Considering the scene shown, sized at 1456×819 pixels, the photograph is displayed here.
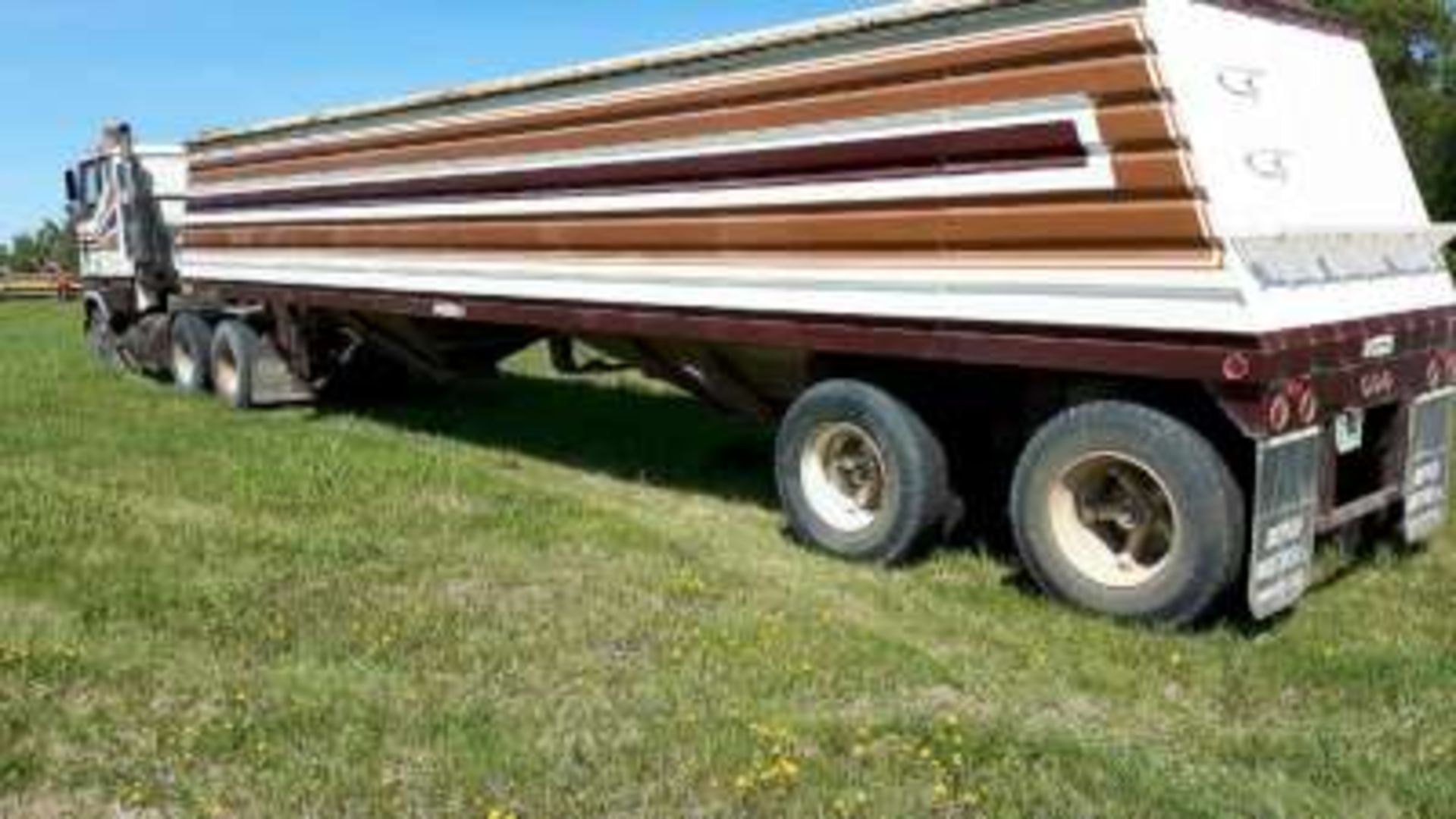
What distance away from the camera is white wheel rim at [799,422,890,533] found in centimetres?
873

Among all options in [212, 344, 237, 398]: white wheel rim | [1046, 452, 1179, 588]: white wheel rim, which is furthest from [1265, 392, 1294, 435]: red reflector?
[212, 344, 237, 398]: white wheel rim

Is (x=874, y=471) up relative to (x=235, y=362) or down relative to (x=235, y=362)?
down

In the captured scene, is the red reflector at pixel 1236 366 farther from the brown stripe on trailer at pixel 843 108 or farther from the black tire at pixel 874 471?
the black tire at pixel 874 471

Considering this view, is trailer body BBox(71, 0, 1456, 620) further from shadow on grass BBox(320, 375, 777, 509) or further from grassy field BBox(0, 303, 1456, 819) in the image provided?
shadow on grass BBox(320, 375, 777, 509)

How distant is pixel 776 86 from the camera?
8.73m

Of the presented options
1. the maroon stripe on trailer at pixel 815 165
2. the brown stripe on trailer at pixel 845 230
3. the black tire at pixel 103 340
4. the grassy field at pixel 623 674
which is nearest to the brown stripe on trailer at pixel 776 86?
the maroon stripe on trailer at pixel 815 165

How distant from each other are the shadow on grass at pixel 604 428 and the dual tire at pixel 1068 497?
1493 millimetres

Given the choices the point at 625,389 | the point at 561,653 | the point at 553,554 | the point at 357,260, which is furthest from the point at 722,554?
the point at 625,389

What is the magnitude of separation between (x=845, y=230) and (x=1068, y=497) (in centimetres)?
171

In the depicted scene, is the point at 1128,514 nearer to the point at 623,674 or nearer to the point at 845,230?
the point at 845,230

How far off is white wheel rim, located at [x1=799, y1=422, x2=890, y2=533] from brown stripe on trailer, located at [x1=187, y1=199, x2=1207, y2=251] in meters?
0.93

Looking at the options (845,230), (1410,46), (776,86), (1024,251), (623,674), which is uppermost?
(1410,46)

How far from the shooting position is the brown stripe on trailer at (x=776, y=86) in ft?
24.0

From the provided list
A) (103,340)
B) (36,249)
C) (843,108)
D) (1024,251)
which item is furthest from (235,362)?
(36,249)
